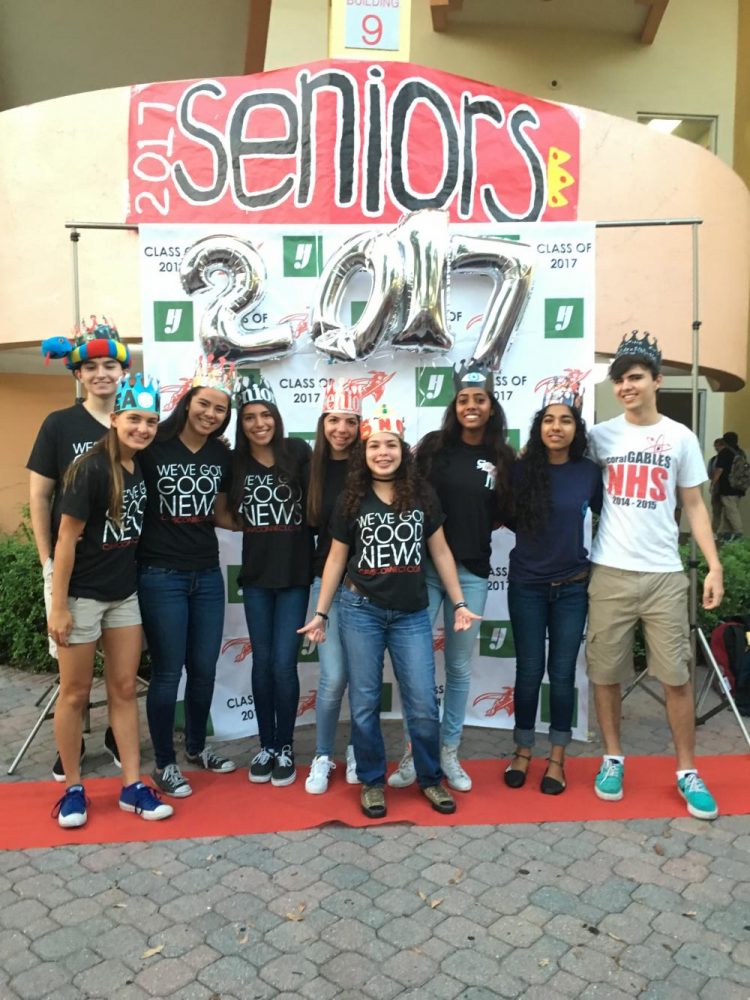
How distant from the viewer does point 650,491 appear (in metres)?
3.37

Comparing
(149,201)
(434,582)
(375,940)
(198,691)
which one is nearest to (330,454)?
(434,582)

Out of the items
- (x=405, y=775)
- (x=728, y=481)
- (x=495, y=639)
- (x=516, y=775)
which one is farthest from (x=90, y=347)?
(x=728, y=481)

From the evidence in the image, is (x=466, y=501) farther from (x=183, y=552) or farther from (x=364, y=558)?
(x=183, y=552)

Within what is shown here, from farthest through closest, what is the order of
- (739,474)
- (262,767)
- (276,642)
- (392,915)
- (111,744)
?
(739,474)
(111,744)
(262,767)
(276,642)
(392,915)

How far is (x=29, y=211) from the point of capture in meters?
5.10

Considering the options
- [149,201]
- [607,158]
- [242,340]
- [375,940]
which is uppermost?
[607,158]

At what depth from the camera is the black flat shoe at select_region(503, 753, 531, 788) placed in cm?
359

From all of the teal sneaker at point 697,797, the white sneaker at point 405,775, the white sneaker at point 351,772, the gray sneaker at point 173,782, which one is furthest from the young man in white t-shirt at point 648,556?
the gray sneaker at point 173,782

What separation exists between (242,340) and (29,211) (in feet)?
7.04

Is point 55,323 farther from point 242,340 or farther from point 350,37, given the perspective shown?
point 350,37

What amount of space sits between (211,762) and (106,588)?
1.15 meters

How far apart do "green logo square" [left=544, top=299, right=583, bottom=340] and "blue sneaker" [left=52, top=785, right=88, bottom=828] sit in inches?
125

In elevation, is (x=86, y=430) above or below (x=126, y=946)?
above

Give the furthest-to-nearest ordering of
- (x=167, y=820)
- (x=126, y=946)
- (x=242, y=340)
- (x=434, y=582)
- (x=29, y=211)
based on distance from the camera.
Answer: (x=29, y=211) → (x=242, y=340) → (x=434, y=582) → (x=167, y=820) → (x=126, y=946)
